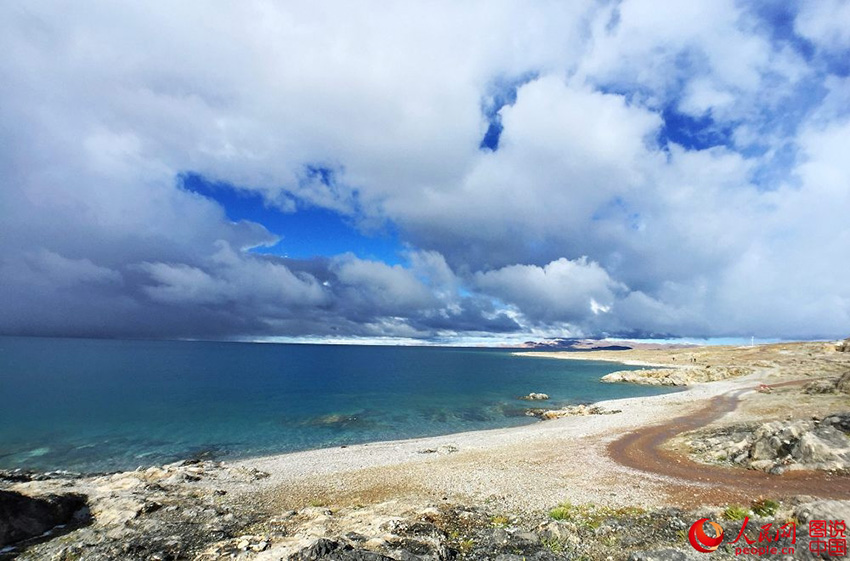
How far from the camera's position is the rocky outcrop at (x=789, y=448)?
982 inches

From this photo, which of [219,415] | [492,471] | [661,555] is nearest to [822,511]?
[661,555]

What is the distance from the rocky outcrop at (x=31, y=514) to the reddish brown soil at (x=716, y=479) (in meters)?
34.8

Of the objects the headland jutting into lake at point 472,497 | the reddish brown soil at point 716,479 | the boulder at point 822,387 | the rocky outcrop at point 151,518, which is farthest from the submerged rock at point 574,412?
the rocky outcrop at point 151,518

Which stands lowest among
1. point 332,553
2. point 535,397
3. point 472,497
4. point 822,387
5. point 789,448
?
point 535,397

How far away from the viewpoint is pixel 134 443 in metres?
46.3

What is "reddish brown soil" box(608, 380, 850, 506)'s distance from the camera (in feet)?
72.1

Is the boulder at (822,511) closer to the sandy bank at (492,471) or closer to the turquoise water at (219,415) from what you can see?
the sandy bank at (492,471)

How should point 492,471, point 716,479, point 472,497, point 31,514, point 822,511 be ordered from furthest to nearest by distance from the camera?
point 492,471 → point 716,479 → point 472,497 → point 31,514 → point 822,511

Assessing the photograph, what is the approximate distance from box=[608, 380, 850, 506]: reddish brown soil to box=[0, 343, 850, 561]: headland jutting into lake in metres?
0.12

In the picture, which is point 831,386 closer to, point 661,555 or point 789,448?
point 789,448

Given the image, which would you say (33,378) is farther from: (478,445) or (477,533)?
(477,533)

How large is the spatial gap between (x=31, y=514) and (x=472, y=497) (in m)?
24.0

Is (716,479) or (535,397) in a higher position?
(716,479)

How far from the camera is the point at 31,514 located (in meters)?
19.7
